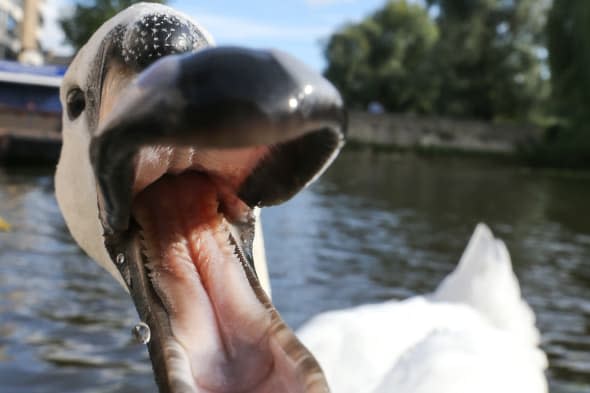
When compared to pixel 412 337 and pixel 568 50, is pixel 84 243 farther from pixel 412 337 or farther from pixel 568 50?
pixel 568 50

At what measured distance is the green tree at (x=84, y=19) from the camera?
3319cm

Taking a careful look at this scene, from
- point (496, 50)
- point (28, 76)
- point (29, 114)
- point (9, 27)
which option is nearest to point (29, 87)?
point (28, 76)

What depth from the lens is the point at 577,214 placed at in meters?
15.5

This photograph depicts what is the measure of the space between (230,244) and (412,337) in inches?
77.4

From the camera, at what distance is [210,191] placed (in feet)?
4.72

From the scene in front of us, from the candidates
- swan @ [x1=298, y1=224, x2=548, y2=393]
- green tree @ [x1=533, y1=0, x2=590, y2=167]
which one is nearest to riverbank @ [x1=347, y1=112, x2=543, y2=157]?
green tree @ [x1=533, y1=0, x2=590, y2=167]

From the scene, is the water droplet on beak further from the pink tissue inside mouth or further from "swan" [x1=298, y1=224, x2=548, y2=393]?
"swan" [x1=298, y1=224, x2=548, y2=393]

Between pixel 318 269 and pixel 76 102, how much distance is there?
6.78 metres

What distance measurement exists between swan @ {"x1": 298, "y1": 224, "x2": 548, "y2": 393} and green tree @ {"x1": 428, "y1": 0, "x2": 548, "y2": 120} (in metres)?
34.7

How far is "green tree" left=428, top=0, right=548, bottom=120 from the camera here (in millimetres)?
37406

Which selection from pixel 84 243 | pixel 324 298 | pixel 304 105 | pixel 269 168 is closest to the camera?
pixel 304 105

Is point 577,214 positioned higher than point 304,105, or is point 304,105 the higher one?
point 304,105

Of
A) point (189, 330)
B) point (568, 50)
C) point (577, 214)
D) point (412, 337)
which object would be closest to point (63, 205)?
point (189, 330)

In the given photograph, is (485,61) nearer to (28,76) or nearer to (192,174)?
(28,76)
